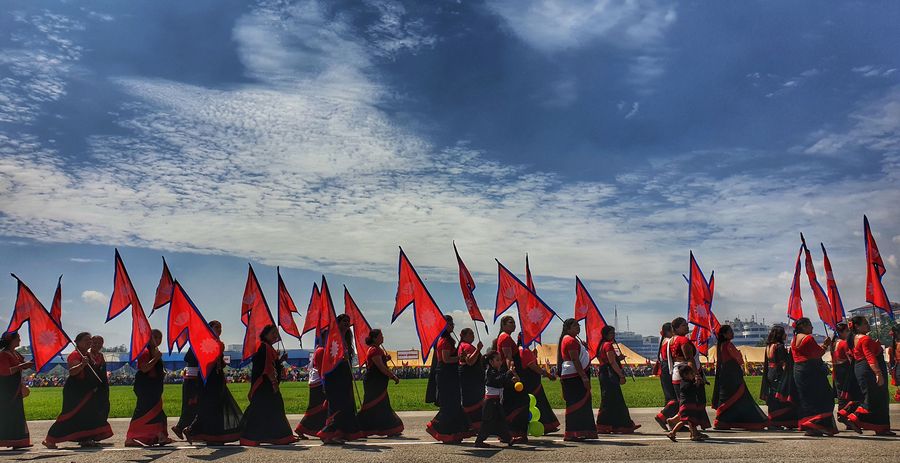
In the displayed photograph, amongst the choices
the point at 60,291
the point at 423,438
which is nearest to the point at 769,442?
the point at 423,438

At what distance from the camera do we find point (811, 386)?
12609 mm

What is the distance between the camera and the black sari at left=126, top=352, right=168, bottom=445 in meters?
12.9

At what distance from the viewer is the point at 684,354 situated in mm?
12859

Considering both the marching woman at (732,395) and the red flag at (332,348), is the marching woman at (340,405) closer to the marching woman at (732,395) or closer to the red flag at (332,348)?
the red flag at (332,348)

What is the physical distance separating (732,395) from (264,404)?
28.4ft

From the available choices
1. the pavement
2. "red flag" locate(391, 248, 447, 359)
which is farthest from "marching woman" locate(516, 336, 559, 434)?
"red flag" locate(391, 248, 447, 359)

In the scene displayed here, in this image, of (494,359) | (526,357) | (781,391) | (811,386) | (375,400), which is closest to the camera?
(494,359)

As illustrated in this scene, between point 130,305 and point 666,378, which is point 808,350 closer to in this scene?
point 666,378

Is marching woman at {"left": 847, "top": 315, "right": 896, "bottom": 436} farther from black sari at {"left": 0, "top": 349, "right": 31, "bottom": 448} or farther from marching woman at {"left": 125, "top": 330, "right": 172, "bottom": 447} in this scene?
black sari at {"left": 0, "top": 349, "right": 31, "bottom": 448}

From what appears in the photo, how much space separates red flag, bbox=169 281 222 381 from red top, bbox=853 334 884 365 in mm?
11484

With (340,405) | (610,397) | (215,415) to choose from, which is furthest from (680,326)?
(215,415)

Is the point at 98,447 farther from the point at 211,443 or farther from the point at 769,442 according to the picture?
the point at 769,442

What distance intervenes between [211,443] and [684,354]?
8.58 m

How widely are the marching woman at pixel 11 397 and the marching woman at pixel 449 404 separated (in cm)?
719
